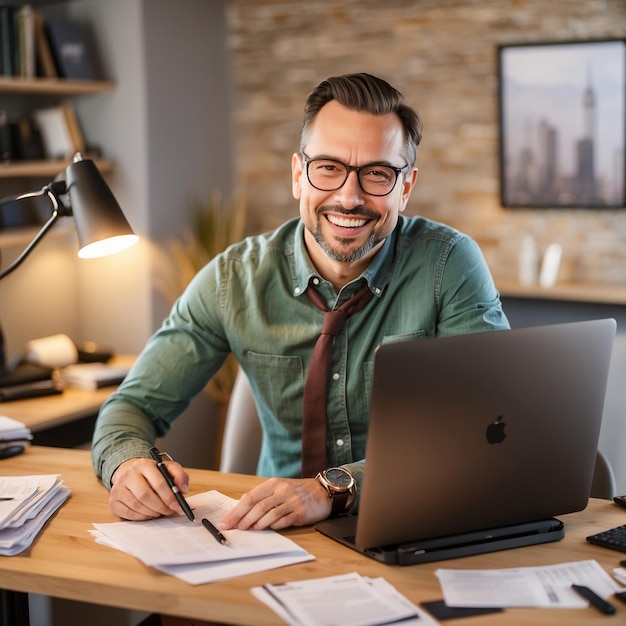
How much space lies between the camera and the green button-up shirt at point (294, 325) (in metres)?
2.02

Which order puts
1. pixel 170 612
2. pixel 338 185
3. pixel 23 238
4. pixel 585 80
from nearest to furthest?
pixel 170 612, pixel 338 185, pixel 23 238, pixel 585 80

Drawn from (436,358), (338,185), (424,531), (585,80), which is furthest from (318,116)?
(585,80)

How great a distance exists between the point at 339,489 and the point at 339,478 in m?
0.03

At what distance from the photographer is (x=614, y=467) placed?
2.16 m

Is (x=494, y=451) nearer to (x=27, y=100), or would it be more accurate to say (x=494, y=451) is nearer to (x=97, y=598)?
(x=97, y=598)

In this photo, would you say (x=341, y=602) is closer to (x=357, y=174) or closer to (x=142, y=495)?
(x=142, y=495)

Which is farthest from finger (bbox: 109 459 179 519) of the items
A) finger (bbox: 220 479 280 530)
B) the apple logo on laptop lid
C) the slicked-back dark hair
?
the slicked-back dark hair

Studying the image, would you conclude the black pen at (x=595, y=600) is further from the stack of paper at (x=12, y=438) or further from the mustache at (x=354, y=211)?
the stack of paper at (x=12, y=438)

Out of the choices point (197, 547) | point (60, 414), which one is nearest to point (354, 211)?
point (197, 547)

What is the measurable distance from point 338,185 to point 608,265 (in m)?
2.48

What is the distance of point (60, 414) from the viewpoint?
291 centimetres

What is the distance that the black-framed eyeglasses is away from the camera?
1934 millimetres

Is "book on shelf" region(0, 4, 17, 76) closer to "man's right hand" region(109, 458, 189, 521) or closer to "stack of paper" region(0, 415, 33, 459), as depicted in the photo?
"stack of paper" region(0, 415, 33, 459)

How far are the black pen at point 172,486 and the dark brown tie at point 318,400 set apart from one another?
393mm
